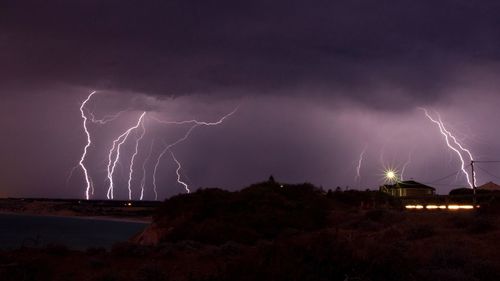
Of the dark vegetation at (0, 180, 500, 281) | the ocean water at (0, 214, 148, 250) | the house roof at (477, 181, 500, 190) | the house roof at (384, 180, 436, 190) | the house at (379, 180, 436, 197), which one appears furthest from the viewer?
the house roof at (384, 180, 436, 190)

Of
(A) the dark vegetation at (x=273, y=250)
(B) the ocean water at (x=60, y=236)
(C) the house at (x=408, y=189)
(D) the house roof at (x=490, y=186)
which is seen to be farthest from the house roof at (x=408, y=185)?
(A) the dark vegetation at (x=273, y=250)

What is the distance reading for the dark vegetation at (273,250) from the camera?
1102 centimetres

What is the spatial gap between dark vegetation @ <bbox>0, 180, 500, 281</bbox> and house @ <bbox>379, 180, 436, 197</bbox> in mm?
35160

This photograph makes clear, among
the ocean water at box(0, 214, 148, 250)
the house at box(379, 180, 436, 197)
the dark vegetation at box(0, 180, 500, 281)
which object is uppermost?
the house at box(379, 180, 436, 197)

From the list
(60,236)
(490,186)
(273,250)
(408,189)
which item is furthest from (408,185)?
(273,250)

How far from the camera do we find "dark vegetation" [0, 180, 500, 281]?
11.0 meters

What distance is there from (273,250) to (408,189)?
5619 cm

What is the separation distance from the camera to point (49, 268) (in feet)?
43.1

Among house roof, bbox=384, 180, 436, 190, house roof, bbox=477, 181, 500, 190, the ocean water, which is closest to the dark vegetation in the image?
the ocean water

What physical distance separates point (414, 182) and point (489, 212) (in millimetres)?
42861

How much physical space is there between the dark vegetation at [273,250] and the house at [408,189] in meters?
35.2

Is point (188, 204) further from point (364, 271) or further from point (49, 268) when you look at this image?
point (364, 271)

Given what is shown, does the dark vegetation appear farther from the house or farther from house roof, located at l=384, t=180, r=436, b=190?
house roof, located at l=384, t=180, r=436, b=190

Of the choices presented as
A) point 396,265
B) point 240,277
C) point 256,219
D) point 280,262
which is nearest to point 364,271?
point 396,265
